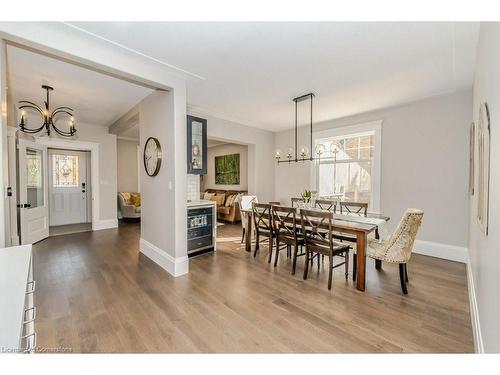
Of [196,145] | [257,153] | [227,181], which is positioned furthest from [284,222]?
[227,181]

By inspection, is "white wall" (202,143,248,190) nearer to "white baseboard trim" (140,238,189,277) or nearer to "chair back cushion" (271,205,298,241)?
"chair back cushion" (271,205,298,241)

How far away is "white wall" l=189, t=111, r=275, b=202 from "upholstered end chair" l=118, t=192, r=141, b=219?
3.44 metres

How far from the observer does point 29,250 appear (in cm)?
145

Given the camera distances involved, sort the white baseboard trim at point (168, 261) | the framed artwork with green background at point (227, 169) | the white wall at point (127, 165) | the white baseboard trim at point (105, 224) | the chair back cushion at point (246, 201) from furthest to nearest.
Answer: the framed artwork with green background at point (227, 169) → the white wall at point (127, 165) → the white baseboard trim at point (105, 224) → the chair back cushion at point (246, 201) → the white baseboard trim at point (168, 261)

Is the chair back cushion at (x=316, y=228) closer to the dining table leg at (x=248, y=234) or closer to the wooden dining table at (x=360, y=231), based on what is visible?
the wooden dining table at (x=360, y=231)

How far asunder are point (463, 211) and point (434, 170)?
73 centimetres

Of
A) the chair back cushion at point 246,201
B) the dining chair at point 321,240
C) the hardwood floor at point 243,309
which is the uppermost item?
the chair back cushion at point 246,201

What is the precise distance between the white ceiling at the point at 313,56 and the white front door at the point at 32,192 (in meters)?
3.30

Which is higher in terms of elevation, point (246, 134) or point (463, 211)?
point (246, 134)

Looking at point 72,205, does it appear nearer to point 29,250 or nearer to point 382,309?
point 29,250

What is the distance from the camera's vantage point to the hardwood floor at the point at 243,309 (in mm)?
1770

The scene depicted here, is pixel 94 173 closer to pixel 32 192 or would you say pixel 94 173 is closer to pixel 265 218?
pixel 32 192

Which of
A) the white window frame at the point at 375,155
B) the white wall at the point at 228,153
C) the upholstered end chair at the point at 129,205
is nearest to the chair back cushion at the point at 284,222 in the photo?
the white window frame at the point at 375,155
